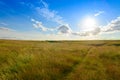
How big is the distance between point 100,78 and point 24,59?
14.7 feet

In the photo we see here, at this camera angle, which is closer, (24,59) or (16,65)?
(16,65)

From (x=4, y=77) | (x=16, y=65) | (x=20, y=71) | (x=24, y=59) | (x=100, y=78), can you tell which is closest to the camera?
(x=4, y=77)

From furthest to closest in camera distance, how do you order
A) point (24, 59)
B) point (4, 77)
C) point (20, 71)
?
point (24, 59)
point (20, 71)
point (4, 77)

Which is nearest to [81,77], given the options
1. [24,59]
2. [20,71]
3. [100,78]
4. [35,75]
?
[100,78]

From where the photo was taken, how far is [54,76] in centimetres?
655

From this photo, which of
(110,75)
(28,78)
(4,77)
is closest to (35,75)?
(28,78)

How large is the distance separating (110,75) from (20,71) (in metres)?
4.00

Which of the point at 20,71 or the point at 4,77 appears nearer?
the point at 4,77

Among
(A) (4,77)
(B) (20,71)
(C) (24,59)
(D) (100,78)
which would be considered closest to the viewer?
(A) (4,77)

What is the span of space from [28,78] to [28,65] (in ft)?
5.63

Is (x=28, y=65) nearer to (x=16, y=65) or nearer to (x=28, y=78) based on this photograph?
(x=16, y=65)

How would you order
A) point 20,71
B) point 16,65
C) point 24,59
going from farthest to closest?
point 24,59, point 16,65, point 20,71

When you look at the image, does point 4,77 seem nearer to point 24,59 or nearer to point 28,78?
point 28,78

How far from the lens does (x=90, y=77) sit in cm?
640
